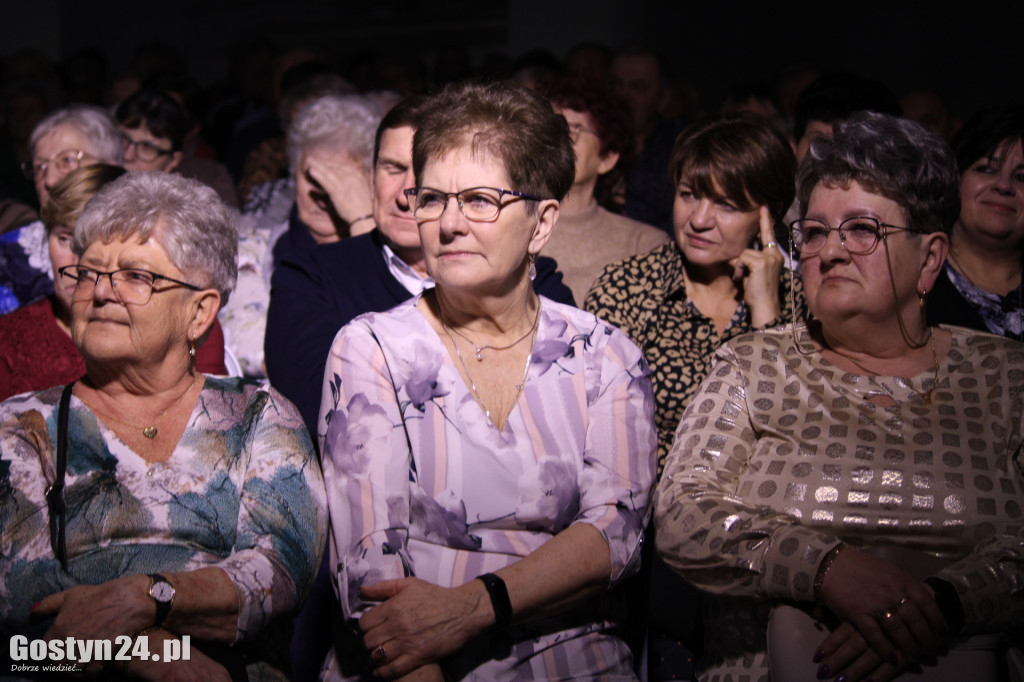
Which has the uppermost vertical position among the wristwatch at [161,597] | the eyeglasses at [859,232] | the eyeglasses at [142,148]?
the eyeglasses at [859,232]

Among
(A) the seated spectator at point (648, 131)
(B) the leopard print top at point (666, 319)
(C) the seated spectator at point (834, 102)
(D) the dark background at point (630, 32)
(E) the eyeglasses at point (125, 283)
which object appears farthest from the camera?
(D) the dark background at point (630, 32)

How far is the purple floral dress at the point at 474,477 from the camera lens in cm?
178

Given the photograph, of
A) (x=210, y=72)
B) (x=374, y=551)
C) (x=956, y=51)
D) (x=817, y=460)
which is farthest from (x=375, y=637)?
(x=210, y=72)

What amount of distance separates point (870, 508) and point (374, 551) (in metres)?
0.98

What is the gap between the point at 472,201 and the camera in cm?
190

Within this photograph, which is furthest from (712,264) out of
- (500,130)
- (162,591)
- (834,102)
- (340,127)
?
(162,591)

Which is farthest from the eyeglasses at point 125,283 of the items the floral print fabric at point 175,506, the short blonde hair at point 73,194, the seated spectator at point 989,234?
the seated spectator at point 989,234

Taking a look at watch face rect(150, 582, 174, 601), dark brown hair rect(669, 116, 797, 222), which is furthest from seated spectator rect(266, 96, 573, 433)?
watch face rect(150, 582, 174, 601)

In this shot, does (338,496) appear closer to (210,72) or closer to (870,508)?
(870,508)

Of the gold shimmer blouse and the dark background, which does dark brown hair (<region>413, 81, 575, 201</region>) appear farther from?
the dark background

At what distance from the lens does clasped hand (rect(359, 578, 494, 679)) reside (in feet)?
5.39

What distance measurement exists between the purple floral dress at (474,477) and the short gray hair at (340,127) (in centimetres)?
150

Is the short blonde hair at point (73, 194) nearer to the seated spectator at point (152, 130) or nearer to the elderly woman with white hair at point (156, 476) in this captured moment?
the elderly woman with white hair at point (156, 476)

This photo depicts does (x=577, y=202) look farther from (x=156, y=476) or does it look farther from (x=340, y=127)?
(x=156, y=476)
